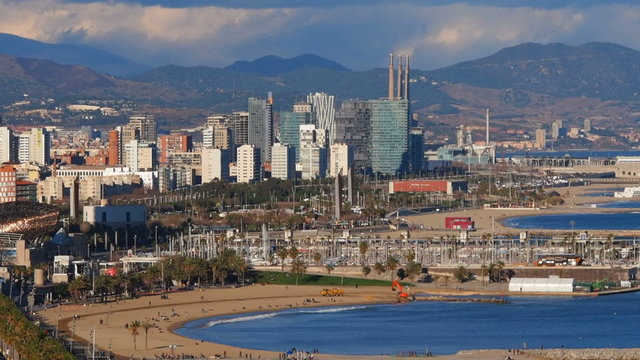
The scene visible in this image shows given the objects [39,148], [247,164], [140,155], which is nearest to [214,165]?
[247,164]

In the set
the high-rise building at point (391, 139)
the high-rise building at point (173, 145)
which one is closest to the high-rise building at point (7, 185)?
the high-rise building at point (391, 139)

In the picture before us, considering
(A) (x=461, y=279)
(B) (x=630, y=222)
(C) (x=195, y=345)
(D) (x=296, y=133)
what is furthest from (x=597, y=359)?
(D) (x=296, y=133)

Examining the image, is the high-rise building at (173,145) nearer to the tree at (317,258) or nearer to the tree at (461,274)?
the tree at (317,258)

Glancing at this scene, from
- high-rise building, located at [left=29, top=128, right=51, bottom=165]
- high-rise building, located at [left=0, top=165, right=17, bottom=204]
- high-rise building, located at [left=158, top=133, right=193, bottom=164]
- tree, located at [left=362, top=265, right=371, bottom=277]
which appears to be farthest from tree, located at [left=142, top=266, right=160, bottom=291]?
high-rise building, located at [left=158, top=133, right=193, bottom=164]

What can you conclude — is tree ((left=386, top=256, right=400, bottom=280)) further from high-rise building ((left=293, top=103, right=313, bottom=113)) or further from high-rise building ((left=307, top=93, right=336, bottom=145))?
high-rise building ((left=293, top=103, right=313, bottom=113))

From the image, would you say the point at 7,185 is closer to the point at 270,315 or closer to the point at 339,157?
the point at 339,157
